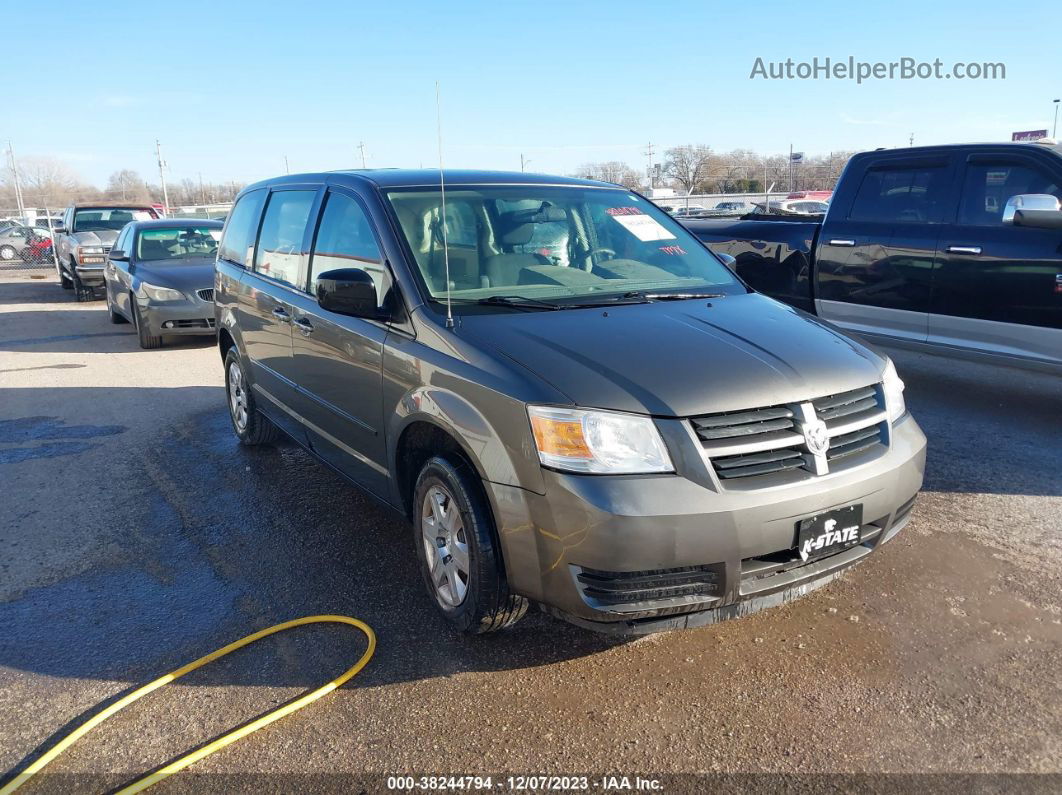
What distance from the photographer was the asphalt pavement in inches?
104

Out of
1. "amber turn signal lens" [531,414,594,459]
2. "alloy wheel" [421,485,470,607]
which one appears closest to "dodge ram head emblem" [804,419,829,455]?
"amber turn signal lens" [531,414,594,459]

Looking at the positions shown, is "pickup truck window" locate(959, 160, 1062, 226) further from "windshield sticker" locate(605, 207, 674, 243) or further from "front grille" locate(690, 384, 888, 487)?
"front grille" locate(690, 384, 888, 487)

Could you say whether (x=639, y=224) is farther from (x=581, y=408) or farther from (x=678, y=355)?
(x=581, y=408)

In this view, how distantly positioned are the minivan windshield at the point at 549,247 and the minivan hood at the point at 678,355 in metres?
0.28

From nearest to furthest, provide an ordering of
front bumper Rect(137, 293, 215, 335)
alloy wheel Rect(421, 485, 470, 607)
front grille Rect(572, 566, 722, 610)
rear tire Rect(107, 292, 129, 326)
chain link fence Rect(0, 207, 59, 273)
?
front grille Rect(572, 566, 722, 610) → alloy wheel Rect(421, 485, 470, 607) → front bumper Rect(137, 293, 215, 335) → rear tire Rect(107, 292, 129, 326) → chain link fence Rect(0, 207, 59, 273)

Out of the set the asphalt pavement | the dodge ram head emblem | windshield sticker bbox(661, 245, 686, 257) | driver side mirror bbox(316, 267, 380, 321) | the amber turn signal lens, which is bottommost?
the asphalt pavement

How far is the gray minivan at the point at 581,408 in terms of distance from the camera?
269 cm

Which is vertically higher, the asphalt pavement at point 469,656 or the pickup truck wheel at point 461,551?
the pickup truck wheel at point 461,551

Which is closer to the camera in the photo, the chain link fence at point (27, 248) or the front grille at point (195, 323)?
the front grille at point (195, 323)

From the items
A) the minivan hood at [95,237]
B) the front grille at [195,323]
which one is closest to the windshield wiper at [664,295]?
the front grille at [195,323]

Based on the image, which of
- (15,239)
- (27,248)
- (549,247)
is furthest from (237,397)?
(15,239)

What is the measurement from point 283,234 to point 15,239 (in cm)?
3506

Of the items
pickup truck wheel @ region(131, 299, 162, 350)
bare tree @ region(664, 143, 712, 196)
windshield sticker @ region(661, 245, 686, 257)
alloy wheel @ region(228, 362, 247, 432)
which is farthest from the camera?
bare tree @ region(664, 143, 712, 196)

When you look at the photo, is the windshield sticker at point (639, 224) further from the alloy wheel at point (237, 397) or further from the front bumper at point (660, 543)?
the alloy wheel at point (237, 397)
